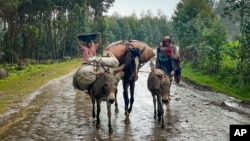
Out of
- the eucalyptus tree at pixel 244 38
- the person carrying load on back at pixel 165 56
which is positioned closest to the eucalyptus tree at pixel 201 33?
the eucalyptus tree at pixel 244 38

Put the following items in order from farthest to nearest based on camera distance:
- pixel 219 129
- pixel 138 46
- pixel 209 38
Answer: pixel 209 38, pixel 138 46, pixel 219 129

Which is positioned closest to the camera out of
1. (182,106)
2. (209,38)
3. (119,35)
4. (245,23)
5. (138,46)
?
(138,46)

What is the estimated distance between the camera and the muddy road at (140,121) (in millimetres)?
10211

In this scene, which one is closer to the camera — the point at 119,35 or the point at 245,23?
the point at 245,23

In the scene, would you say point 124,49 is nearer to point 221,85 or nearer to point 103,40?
point 221,85

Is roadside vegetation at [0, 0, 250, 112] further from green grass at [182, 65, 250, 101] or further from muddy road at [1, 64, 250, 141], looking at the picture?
muddy road at [1, 64, 250, 141]

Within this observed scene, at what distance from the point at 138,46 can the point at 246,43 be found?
755 centimetres

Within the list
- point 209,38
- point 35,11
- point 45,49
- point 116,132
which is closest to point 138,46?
point 116,132

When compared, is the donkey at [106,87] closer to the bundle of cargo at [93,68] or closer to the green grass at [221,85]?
the bundle of cargo at [93,68]

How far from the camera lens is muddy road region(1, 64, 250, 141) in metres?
10.2

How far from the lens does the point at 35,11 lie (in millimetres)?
44906

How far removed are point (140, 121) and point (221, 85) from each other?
9.50 meters

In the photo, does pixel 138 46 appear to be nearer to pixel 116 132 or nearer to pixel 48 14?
pixel 116 132

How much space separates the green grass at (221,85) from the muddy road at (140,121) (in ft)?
3.05
